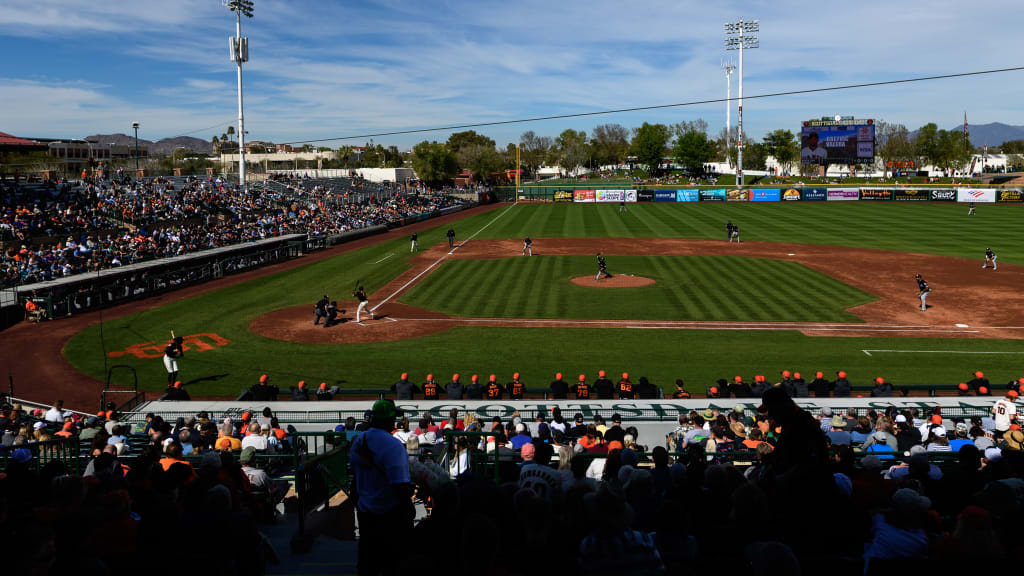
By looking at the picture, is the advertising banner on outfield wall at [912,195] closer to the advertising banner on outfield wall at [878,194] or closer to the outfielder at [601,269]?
the advertising banner on outfield wall at [878,194]

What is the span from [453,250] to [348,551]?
4116 cm

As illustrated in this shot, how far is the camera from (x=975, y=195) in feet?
266

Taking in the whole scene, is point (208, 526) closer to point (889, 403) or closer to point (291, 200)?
point (889, 403)

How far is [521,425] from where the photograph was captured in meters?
10.9

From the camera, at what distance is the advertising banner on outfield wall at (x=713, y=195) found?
3538 inches

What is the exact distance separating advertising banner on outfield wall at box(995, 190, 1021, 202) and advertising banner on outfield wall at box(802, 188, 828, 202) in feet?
61.3

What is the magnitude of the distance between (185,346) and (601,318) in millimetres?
15516

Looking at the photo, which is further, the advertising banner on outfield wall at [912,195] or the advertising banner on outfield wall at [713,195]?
the advertising banner on outfield wall at [713,195]

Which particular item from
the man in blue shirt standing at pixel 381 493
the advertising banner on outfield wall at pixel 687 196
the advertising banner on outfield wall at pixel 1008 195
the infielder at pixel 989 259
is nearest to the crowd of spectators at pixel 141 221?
the man in blue shirt standing at pixel 381 493

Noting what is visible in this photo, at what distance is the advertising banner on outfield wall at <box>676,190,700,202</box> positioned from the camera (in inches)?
3521

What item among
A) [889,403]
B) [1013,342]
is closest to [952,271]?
[1013,342]

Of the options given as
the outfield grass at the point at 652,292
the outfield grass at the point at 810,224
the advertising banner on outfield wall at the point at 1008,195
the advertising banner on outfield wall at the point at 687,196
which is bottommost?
the outfield grass at the point at 652,292

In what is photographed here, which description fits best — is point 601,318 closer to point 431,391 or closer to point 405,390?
point 431,391

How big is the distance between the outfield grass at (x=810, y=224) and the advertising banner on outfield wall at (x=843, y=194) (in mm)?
4164
